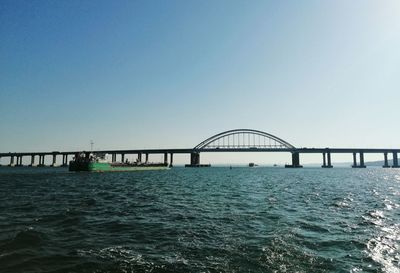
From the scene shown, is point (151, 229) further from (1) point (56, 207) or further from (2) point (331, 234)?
(1) point (56, 207)

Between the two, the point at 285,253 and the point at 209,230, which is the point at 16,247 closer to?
the point at 209,230

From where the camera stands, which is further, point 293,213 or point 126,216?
point 293,213

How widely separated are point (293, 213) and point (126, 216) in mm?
11451

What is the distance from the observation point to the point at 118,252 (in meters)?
12.1

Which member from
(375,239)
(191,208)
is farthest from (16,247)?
(375,239)

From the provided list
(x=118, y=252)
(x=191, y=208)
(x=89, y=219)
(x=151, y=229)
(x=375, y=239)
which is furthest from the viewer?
(x=191, y=208)

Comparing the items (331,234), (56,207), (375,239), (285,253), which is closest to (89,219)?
(56,207)

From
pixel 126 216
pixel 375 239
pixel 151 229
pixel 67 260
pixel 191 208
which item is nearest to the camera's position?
pixel 67 260

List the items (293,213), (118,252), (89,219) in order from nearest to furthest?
1. (118,252)
2. (89,219)
3. (293,213)

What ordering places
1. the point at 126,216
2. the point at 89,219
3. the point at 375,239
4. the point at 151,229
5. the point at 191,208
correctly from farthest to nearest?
the point at 191,208, the point at 126,216, the point at 89,219, the point at 151,229, the point at 375,239

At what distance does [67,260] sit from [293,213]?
15.9m

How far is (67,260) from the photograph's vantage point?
36.2ft

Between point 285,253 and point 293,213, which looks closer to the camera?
point 285,253

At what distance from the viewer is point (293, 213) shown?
22.3 meters
